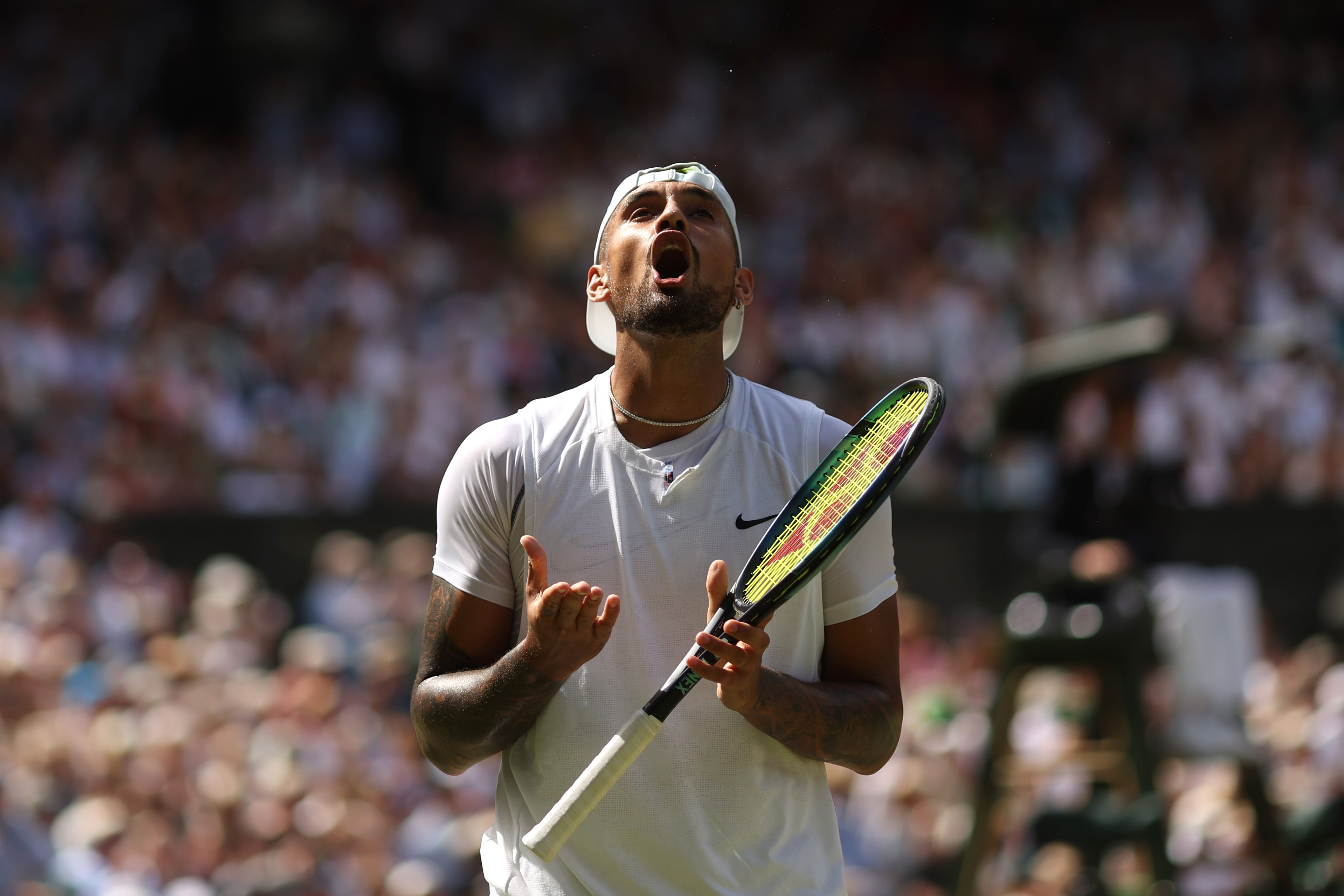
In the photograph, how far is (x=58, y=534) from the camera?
10.3 metres

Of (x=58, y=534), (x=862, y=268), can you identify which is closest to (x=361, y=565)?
(x=58, y=534)

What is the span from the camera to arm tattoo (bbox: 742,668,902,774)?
8.86ft

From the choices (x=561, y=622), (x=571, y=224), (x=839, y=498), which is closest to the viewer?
(x=561, y=622)

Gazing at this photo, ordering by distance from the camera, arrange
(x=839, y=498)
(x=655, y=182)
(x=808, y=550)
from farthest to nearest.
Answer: (x=655, y=182), (x=839, y=498), (x=808, y=550)

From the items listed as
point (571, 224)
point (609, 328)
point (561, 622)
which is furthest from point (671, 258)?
point (571, 224)

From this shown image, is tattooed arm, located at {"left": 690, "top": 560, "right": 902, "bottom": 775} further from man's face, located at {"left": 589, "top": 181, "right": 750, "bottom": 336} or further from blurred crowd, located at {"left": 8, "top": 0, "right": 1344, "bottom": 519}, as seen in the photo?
blurred crowd, located at {"left": 8, "top": 0, "right": 1344, "bottom": 519}

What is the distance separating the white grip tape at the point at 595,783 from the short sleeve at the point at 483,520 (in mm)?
360

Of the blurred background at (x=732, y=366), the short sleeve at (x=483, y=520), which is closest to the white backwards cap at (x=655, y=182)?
the short sleeve at (x=483, y=520)

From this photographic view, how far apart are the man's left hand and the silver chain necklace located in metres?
0.38

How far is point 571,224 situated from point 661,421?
10.1 meters

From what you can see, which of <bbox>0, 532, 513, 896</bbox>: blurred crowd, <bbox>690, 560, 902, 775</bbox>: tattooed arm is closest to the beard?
<bbox>690, 560, 902, 775</bbox>: tattooed arm

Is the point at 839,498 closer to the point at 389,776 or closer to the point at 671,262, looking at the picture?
the point at 671,262

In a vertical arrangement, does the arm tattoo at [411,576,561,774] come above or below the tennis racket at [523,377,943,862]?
below

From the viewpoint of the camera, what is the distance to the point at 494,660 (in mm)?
2896
